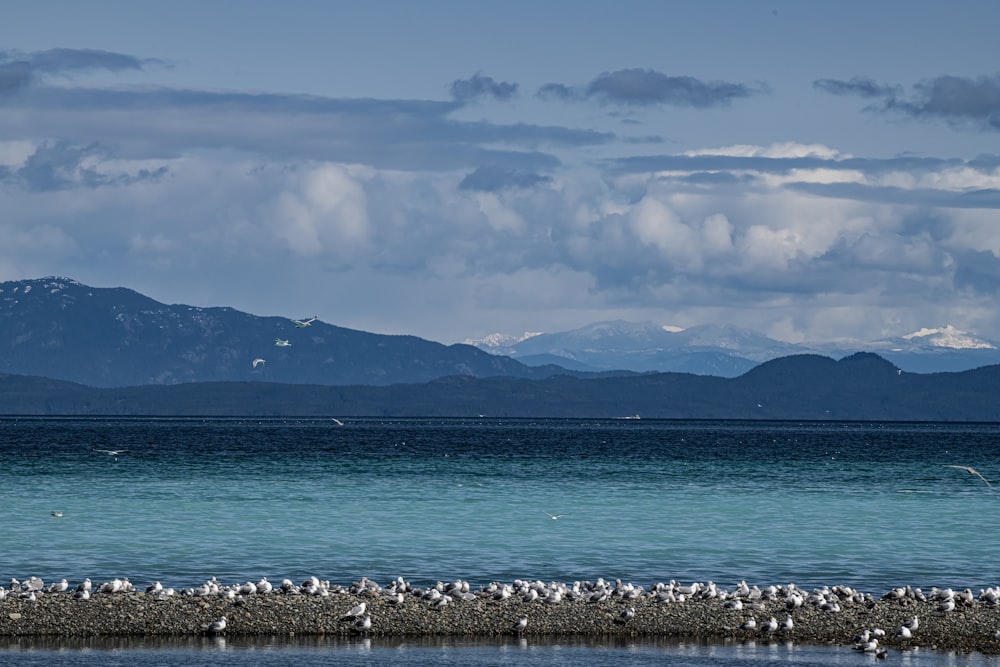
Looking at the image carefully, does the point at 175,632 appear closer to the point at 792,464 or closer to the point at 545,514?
the point at 545,514

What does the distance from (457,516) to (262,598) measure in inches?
1257

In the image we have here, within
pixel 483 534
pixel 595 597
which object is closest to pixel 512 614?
pixel 595 597

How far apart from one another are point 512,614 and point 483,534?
23681mm

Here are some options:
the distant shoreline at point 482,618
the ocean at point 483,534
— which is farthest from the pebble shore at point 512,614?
the ocean at point 483,534

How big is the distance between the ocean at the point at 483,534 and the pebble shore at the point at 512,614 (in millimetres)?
989

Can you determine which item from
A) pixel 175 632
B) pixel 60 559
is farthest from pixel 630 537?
pixel 175 632

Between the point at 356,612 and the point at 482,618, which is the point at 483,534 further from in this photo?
the point at 356,612

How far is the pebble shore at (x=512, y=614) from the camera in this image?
113ft

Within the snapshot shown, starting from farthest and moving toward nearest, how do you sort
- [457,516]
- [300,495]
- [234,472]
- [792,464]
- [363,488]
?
1. [792,464]
2. [234,472]
3. [363,488]
4. [300,495]
5. [457,516]

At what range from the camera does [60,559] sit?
4881cm

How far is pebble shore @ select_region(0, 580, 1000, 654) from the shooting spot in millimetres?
34531

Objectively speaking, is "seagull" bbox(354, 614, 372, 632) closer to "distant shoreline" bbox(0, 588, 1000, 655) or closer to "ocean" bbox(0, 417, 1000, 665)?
"distant shoreline" bbox(0, 588, 1000, 655)

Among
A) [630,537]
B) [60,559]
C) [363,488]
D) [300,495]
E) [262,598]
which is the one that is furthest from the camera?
[363,488]

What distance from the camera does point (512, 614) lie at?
118 feet
